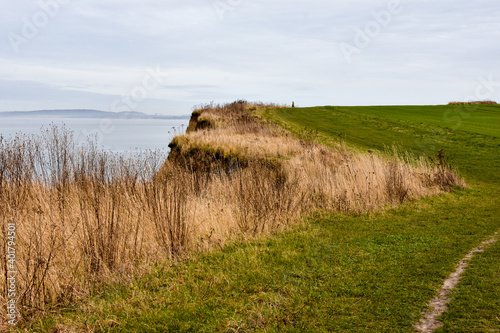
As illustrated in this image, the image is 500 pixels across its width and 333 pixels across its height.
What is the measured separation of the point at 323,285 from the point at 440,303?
5.39ft

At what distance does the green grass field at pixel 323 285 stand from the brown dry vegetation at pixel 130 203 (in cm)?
55

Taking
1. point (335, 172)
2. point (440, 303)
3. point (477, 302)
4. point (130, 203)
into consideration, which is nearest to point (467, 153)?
point (335, 172)

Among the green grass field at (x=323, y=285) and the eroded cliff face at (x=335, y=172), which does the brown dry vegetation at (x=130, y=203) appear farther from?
the green grass field at (x=323, y=285)

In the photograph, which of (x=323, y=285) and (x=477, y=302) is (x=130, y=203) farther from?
(x=477, y=302)

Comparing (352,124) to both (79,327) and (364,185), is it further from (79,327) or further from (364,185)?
(79,327)

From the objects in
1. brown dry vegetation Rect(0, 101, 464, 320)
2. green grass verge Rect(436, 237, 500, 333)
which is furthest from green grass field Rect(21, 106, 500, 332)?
brown dry vegetation Rect(0, 101, 464, 320)

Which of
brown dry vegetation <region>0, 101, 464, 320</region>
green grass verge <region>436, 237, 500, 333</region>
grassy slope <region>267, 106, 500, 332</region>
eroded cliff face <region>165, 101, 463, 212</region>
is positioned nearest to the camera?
green grass verge <region>436, 237, 500, 333</region>

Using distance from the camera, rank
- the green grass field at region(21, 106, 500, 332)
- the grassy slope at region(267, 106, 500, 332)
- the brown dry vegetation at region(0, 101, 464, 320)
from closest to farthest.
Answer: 1. the green grass field at region(21, 106, 500, 332)
2. the grassy slope at region(267, 106, 500, 332)
3. the brown dry vegetation at region(0, 101, 464, 320)

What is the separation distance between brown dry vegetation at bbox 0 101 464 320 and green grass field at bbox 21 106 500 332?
55 centimetres

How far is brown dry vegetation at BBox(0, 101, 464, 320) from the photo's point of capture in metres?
6.31

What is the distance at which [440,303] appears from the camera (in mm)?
5367

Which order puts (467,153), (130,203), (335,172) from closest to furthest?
(130,203) < (335,172) < (467,153)

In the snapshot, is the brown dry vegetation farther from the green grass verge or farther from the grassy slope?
the green grass verge

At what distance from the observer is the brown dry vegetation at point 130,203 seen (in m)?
6.31
